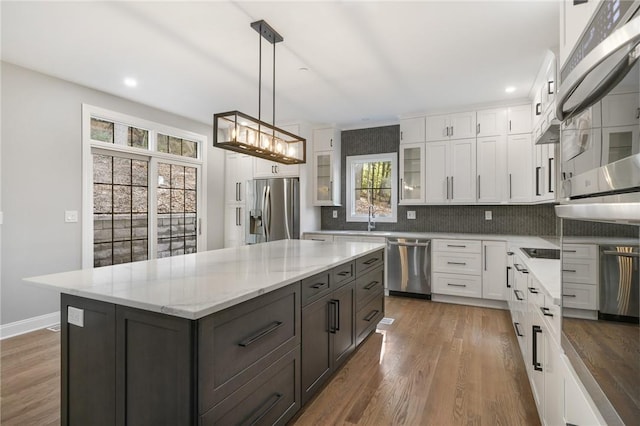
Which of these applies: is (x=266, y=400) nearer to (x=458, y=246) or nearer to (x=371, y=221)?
(x=458, y=246)

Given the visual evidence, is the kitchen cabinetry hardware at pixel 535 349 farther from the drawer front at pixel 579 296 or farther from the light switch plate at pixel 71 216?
the light switch plate at pixel 71 216

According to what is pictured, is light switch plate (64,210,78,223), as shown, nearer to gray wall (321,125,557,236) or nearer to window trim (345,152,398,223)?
gray wall (321,125,557,236)

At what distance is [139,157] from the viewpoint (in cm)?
446

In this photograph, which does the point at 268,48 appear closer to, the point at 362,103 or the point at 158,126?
the point at 362,103

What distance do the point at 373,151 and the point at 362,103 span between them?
1.12 m

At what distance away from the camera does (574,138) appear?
0.88m

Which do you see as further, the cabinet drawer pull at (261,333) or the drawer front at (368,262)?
the drawer front at (368,262)

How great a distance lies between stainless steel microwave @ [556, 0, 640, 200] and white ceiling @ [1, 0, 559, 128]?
6.24 feet

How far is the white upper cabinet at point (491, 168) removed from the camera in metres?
4.21

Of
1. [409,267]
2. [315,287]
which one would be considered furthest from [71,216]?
[409,267]

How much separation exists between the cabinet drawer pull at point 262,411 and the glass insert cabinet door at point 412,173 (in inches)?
142

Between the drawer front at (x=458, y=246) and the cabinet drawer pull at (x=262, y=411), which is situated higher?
the drawer front at (x=458, y=246)

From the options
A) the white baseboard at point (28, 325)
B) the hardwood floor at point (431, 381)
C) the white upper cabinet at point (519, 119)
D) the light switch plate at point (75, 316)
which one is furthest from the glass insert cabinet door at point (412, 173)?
the white baseboard at point (28, 325)

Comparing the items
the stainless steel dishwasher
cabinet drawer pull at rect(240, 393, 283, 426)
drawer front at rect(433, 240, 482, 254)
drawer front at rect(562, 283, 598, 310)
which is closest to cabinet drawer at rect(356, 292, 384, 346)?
cabinet drawer pull at rect(240, 393, 283, 426)
